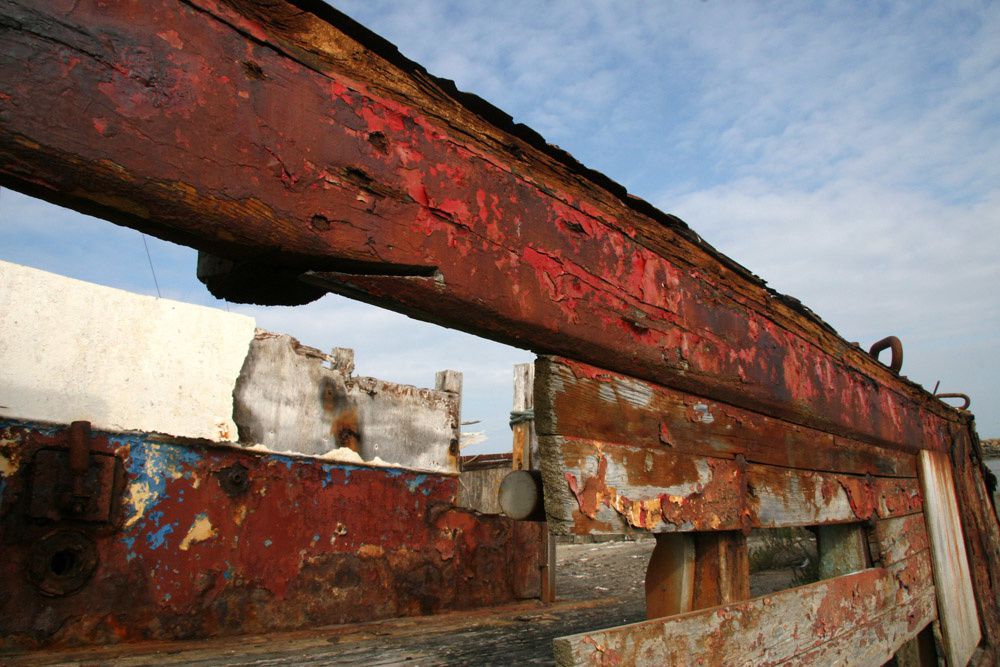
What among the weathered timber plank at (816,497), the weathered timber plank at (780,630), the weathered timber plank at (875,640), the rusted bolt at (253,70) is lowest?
the weathered timber plank at (875,640)

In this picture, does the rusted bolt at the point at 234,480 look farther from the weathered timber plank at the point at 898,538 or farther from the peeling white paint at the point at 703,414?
the weathered timber plank at the point at 898,538

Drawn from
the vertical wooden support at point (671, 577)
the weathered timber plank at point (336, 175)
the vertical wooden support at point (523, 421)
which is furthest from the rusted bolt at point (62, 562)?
the vertical wooden support at point (523, 421)

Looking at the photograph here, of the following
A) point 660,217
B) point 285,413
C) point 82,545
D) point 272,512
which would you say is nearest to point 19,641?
point 82,545

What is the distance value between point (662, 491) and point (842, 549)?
2.46 m

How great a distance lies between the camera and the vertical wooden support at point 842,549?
3.78 meters

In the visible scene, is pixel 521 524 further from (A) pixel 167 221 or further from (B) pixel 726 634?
(A) pixel 167 221

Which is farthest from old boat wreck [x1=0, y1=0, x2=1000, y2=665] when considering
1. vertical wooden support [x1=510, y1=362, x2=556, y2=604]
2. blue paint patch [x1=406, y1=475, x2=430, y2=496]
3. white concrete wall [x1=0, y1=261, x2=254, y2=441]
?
vertical wooden support [x1=510, y1=362, x2=556, y2=604]

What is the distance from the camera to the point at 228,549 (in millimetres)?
4656

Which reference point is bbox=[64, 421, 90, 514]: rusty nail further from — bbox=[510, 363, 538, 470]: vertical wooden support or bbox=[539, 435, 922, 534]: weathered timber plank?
bbox=[510, 363, 538, 470]: vertical wooden support

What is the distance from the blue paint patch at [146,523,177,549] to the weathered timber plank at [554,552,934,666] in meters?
3.69

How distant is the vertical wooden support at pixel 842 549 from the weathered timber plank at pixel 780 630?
5.2 inches

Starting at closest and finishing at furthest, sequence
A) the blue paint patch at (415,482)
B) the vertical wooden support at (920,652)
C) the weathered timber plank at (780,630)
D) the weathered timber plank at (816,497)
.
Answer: the weathered timber plank at (780,630) → the weathered timber plank at (816,497) → the vertical wooden support at (920,652) → the blue paint patch at (415,482)

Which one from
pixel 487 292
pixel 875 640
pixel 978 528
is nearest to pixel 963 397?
pixel 978 528

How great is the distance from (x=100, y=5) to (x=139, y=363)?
417 cm
